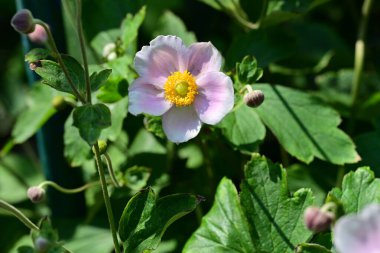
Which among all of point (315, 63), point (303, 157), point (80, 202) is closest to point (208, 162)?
point (303, 157)

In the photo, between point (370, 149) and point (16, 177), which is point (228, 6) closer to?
point (370, 149)

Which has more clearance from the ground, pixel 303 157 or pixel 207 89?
pixel 207 89

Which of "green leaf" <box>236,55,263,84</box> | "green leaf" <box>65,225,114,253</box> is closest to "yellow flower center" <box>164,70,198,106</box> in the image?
"green leaf" <box>236,55,263,84</box>

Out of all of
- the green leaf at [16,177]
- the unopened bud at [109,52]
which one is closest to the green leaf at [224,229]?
the unopened bud at [109,52]

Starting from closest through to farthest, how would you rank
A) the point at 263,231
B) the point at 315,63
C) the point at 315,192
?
1. the point at 263,231
2. the point at 315,192
3. the point at 315,63

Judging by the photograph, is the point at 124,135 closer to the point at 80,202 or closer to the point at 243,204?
the point at 80,202

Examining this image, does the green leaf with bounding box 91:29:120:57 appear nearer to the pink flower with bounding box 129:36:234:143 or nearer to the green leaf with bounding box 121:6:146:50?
the green leaf with bounding box 121:6:146:50

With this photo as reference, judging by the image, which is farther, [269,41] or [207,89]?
[269,41]
